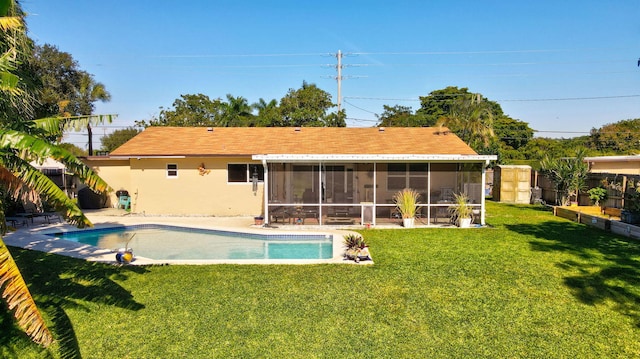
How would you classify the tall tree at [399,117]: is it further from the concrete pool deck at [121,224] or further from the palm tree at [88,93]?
the concrete pool deck at [121,224]

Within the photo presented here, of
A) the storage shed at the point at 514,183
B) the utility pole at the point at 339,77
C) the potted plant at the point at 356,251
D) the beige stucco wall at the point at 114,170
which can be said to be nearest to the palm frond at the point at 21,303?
the potted plant at the point at 356,251

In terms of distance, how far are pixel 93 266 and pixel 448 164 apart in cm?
1203

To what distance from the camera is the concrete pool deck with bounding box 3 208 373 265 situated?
994cm

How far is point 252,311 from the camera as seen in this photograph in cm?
681

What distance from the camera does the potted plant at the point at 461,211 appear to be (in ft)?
47.2

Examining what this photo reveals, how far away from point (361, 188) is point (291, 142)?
5970 millimetres

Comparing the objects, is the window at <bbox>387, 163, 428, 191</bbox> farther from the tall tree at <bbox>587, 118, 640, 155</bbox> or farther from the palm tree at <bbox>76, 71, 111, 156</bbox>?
the tall tree at <bbox>587, 118, 640, 155</bbox>

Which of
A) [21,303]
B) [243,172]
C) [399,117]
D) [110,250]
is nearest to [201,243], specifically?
[110,250]

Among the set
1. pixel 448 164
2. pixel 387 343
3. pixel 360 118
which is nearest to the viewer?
pixel 387 343

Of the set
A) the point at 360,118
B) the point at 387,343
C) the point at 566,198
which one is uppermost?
the point at 360,118

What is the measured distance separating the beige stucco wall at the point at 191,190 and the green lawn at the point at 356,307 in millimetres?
7872

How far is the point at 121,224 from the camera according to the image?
1528 centimetres

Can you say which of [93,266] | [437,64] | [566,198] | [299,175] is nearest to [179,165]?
[299,175]

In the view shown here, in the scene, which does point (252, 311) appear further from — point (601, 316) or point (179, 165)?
Answer: point (179, 165)
